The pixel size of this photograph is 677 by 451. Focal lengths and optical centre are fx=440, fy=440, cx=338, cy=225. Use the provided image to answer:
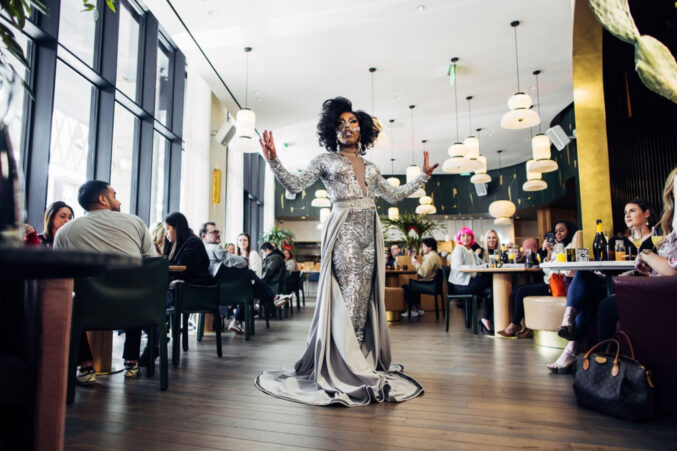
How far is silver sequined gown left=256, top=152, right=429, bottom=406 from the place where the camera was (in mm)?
2398

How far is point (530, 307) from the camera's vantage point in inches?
153

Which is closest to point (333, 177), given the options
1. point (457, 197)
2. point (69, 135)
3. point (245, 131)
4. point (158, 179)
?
point (69, 135)

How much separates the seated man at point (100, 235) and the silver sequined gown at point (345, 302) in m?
0.93

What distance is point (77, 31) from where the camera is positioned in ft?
14.1

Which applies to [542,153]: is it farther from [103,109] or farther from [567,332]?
[103,109]

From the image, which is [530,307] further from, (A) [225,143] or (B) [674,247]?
(A) [225,143]

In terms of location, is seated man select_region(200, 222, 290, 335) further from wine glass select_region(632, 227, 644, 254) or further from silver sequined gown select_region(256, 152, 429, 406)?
wine glass select_region(632, 227, 644, 254)

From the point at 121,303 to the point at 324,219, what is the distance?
Answer: 7.16 ft

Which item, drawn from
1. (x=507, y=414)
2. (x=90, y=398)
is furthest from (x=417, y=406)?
(x=90, y=398)

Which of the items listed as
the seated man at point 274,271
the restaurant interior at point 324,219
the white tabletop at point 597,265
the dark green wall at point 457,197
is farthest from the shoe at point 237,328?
the dark green wall at point 457,197

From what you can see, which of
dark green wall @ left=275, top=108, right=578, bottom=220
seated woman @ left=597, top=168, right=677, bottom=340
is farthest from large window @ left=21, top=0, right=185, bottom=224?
dark green wall @ left=275, top=108, right=578, bottom=220

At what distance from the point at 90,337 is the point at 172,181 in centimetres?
426

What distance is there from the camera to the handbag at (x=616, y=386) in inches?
74.2

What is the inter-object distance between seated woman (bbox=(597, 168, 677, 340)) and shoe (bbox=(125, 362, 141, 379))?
2828 mm
